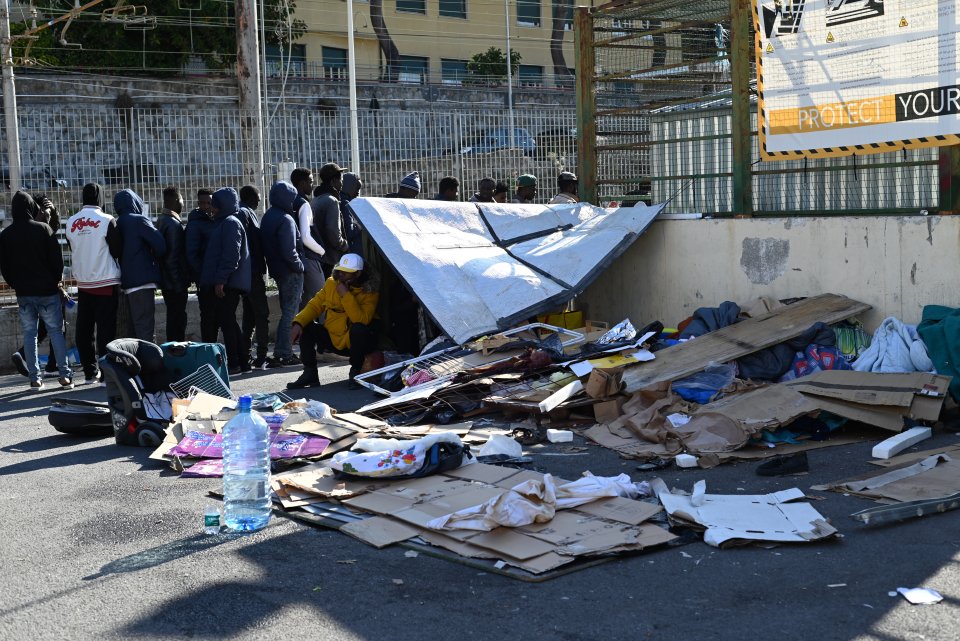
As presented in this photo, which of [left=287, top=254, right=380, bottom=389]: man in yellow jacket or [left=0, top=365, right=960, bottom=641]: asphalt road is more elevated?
[left=287, top=254, right=380, bottom=389]: man in yellow jacket

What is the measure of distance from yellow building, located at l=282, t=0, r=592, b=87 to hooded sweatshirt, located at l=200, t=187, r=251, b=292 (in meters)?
26.2

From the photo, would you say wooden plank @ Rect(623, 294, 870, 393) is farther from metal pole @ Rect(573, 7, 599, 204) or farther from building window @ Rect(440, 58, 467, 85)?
building window @ Rect(440, 58, 467, 85)

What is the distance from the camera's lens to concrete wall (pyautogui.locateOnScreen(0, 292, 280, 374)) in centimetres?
A: 1218

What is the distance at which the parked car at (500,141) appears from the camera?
1605 centimetres

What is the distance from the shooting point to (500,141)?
1634 cm

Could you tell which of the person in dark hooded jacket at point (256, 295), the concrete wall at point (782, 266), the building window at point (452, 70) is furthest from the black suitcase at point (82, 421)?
the building window at point (452, 70)

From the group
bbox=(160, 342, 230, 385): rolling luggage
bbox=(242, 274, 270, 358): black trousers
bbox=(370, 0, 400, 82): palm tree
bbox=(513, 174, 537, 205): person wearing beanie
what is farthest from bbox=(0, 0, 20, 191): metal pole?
bbox=(370, 0, 400, 82): palm tree

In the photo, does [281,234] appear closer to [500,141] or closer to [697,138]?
[697,138]

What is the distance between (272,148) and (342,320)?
7.11 m

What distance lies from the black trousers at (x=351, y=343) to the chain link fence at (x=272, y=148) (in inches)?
177

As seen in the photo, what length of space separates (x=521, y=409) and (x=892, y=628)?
4.20m

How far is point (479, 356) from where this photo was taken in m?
9.00

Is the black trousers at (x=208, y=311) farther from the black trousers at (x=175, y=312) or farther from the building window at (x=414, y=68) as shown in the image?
the building window at (x=414, y=68)

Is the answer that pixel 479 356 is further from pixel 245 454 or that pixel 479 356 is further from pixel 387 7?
pixel 387 7
